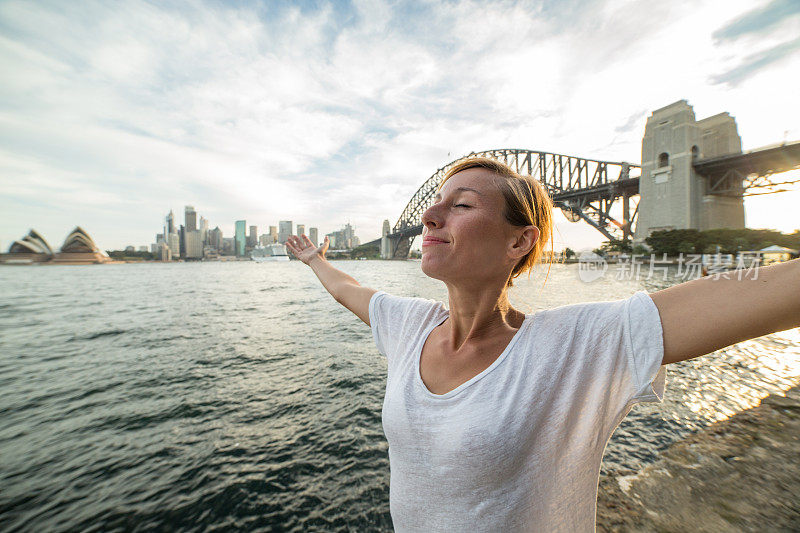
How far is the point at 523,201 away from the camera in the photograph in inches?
49.1

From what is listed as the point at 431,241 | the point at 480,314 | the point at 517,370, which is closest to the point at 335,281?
the point at 431,241

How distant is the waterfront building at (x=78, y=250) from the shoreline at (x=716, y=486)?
325 ft

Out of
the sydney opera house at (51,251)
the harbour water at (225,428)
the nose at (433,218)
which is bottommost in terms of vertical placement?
the harbour water at (225,428)

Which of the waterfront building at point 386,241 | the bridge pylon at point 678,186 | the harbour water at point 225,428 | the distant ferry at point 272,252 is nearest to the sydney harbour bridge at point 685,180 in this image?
the bridge pylon at point 678,186

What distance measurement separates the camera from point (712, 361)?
20.4 feet

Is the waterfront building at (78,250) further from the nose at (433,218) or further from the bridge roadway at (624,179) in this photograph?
the nose at (433,218)

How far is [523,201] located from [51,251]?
110712 millimetres

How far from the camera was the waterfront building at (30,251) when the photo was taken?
236 feet

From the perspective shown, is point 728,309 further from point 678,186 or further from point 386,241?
point 386,241

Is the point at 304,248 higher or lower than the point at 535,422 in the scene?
higher

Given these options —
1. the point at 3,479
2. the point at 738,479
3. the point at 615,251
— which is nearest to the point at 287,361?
the point at 3,479

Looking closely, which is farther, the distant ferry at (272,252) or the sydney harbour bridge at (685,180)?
the sydney harbour bridge at (685,180)

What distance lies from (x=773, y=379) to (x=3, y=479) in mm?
10429

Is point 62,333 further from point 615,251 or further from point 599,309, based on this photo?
point 615,251
